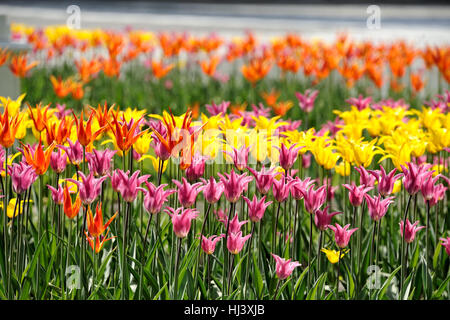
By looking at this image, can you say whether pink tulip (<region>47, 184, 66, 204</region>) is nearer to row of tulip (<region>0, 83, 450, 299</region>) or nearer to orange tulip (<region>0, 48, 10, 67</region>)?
row of tulip (<region>0, 83, 450, 299</region>)

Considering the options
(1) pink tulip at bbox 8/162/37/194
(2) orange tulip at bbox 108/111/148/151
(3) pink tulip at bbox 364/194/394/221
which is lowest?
(3) pink tulip at bbox 364/194/394/221

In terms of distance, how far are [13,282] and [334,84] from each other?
4669 mm

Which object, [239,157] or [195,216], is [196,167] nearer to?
[239,157]

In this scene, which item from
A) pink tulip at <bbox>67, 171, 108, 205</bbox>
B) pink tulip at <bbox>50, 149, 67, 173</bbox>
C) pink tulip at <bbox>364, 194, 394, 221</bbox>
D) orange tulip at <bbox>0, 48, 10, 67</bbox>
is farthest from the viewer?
orange tulip at <bbox>0, 48, 10, 67</bbox>

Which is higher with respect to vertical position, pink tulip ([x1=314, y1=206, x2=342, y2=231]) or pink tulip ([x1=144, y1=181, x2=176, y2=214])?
pink tulip ([x1=144, y1=181, x2=176, y2=214])

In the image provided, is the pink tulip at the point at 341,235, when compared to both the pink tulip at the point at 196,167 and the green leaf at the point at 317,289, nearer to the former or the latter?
the green leaf at the point at 317,289

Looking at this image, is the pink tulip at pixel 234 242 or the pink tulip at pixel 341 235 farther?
the pink tulip at pixel 341 235

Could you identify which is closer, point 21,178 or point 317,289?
point 21,178

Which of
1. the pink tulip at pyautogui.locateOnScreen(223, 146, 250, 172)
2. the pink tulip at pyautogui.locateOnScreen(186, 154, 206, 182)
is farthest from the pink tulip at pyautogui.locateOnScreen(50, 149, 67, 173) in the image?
the pink tulip at pyautogui.locateOnScreen(223, 146, 250, 172)

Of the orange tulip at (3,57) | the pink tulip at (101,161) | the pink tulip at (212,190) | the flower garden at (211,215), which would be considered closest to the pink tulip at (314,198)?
the flower garden at (211,215)

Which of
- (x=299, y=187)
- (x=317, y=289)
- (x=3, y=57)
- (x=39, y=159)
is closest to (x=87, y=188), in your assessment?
(x=39, y=159)

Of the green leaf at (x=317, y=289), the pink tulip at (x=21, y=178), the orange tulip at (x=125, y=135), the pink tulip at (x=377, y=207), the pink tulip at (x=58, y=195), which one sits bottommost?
the green leaf at (x=317, y=289)

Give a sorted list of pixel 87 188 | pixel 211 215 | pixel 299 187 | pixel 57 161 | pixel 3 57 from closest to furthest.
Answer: pixel 87 188, pixel 299 187, pixel 57 161, pixel 211 215, pixel 3 57

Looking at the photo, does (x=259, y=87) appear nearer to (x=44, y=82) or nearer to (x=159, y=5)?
(x=44, y=82)
